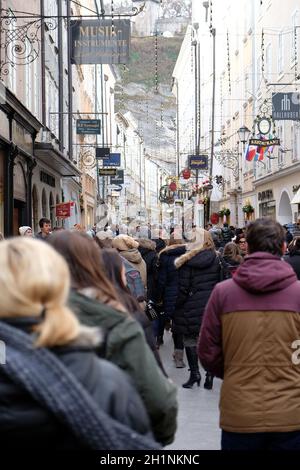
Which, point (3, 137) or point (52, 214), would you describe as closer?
point (3, 137)

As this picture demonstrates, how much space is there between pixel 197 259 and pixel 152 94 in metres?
107

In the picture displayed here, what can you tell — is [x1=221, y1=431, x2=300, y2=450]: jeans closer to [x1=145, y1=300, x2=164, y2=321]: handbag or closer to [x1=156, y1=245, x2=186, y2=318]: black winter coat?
[x1=145, y1=300, x2=164, y2=321]: handbag

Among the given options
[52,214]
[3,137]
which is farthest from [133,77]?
[3,137]

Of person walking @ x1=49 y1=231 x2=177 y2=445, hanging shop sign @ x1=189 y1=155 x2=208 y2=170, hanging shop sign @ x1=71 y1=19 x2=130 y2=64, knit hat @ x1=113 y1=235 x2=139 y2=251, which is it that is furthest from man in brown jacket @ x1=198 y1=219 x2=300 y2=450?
hanging shop sign @ x1=189 y1=155 x2=208 y2=170

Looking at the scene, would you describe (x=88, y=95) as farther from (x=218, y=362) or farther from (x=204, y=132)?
(x=218, y=362)

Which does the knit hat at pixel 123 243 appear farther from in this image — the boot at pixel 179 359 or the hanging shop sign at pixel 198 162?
the hanging shop sign at pixel 198 162

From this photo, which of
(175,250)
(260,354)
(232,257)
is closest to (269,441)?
(260,354)

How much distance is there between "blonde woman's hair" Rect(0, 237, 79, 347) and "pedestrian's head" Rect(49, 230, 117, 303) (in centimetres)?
77

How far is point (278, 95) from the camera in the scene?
23.2 meters

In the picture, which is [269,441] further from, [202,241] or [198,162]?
[198,162]

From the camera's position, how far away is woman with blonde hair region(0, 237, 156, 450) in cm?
232

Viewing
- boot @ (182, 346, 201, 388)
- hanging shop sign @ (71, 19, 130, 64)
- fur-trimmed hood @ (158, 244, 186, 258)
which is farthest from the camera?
hanging shop sign @ (71, 19, 130, 64)

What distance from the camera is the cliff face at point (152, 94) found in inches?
2596

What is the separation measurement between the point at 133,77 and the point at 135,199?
19.3 meters
